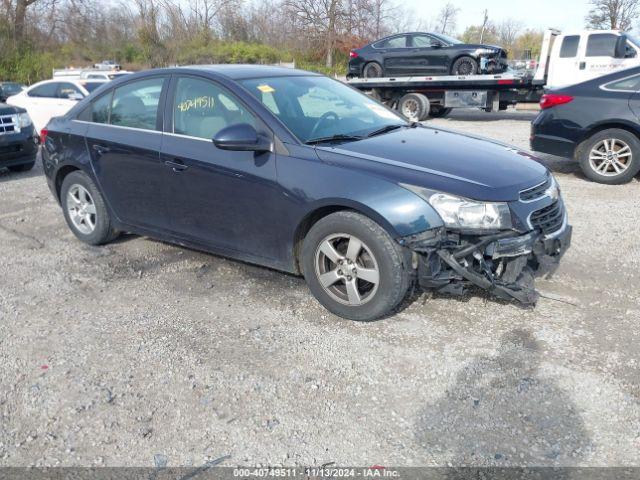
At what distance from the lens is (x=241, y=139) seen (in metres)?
3.74

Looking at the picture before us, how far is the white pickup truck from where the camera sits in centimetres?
1294

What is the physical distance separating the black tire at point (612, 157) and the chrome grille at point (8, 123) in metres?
8.20

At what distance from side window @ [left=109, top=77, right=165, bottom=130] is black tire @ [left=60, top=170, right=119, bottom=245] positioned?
0.67m

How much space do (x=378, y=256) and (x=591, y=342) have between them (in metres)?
1.42

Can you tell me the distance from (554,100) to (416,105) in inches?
309

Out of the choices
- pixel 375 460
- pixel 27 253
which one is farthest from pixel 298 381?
pixel 27 253

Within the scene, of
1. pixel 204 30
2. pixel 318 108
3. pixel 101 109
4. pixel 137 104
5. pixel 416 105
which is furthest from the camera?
pixel 204 30

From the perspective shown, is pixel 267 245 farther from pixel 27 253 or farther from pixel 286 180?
pixel 27 253

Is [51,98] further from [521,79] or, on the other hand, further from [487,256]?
[487,256]

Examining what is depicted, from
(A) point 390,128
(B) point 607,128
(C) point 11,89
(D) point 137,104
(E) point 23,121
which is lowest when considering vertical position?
(C) point 11,89

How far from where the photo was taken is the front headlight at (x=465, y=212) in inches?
132

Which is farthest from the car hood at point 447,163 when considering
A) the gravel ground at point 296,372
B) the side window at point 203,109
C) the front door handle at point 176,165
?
the front door handle at point 176,165

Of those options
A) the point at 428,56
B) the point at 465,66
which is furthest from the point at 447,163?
the point at 428,56

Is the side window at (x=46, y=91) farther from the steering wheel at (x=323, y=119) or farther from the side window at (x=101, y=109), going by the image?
the steering wheel at (x=323, y=119)
